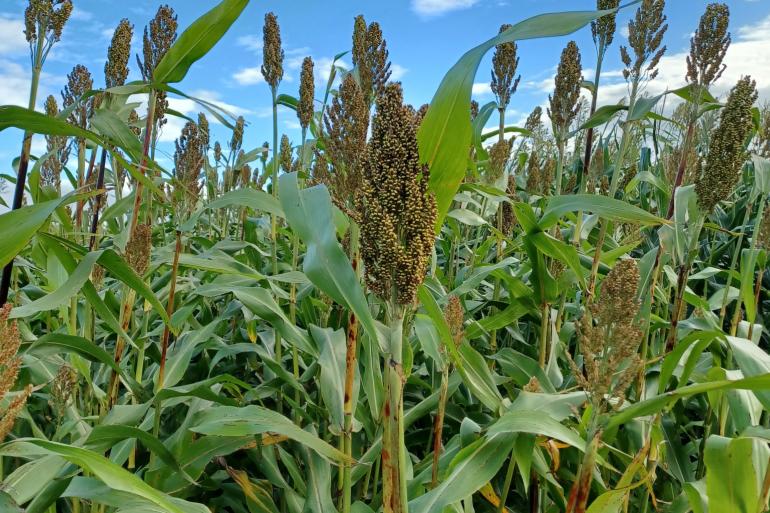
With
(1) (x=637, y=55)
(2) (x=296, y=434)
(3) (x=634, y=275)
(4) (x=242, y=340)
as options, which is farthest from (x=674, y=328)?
(4) (x=242, y=340)

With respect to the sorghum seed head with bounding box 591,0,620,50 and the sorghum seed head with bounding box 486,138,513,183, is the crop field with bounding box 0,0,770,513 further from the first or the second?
the sorghum seed head with bounding box 486,138,513,183

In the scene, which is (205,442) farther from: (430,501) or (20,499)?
(430,501)

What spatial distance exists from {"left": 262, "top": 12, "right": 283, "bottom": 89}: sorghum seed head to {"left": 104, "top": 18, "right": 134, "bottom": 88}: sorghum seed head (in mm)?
Result: 782

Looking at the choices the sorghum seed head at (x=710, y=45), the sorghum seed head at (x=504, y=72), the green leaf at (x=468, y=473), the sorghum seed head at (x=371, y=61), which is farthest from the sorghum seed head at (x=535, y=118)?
the green leaf at (x=468, y=473)

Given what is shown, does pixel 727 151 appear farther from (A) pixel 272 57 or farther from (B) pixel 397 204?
(A) pixel 272 57

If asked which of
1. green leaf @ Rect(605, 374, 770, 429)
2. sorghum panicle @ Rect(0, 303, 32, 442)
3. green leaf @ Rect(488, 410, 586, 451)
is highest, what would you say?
sorghum panicle @ Rect(0, 303, 32, 442)

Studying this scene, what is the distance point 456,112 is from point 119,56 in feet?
6.31

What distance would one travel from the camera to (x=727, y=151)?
8.55 feet

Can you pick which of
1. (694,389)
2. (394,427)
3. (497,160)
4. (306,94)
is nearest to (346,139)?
(394,427)

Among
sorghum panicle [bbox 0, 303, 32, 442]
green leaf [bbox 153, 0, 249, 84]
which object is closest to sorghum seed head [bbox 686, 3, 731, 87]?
green leaf [bbox 153, 0, 249, 84]

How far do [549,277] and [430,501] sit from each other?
1269mm

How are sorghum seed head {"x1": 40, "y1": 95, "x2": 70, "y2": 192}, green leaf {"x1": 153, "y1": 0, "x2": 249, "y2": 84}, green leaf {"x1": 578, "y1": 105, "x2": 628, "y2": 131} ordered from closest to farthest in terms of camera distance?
1. green leaf {"x1": 153, "y1": 0, "x2": 249, "y2": 84}
2. green leaf {"x1": 578, "y1": 105, "x2": 628, "y2": 131}
3. sorghum seed head {"x1": 40, "y1": 95, "x2": 70, "y2": 192}

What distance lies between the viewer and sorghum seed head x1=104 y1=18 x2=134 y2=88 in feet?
8.59

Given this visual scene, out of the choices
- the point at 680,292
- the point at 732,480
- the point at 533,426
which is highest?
the point at 680,292
